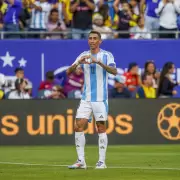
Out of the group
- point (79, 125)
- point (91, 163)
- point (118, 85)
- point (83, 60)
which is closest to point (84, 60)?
point (83, 60)

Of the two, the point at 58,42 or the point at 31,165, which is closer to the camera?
the point at 31,165

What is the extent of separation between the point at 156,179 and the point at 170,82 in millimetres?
11592

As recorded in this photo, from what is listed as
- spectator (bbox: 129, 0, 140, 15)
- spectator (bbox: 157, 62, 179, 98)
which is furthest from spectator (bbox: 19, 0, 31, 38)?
spectator (bbox: 157, 62, 179, 98)

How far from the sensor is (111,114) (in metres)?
23.4

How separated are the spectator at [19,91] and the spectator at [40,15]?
8.83 feet

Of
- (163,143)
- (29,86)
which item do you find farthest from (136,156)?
(29,86)

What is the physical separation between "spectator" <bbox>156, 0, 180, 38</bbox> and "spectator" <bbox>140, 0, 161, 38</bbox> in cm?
23

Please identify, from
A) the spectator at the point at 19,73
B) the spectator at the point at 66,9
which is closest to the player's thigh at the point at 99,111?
the spectator at the point at 19,73

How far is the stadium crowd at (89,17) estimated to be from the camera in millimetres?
26438

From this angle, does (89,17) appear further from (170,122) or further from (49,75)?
(170,122)

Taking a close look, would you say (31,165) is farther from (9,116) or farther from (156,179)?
(9,116)

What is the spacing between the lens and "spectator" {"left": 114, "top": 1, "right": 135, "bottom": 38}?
2687 cm

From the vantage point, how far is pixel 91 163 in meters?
16.4

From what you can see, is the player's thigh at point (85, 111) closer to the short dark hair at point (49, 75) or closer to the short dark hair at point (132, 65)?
the short dark hair at point (49, 75)
